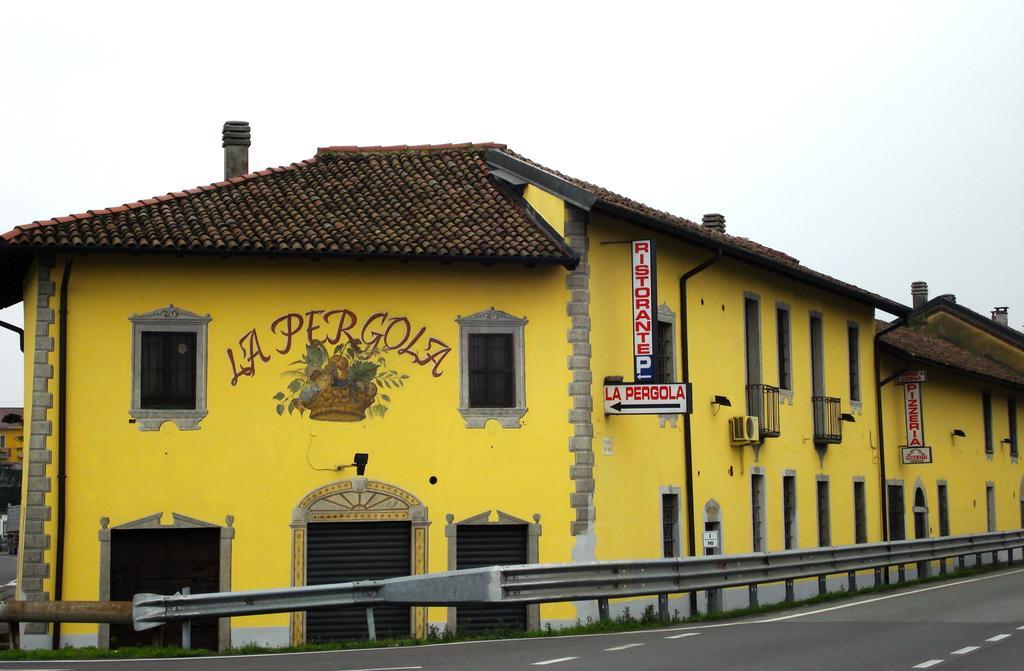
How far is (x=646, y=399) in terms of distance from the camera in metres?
21.9

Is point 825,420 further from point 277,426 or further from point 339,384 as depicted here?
point 277,426

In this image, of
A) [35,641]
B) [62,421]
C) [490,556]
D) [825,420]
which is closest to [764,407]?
[825,420]

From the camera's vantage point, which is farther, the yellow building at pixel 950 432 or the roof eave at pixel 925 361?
the yellow building at pixel 950 432

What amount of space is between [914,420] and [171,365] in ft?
67.0

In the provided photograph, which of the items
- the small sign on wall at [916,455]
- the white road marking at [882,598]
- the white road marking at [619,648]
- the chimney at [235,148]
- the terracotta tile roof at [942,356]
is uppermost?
the chimney at [235,148]

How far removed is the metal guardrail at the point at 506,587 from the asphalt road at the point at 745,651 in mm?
806

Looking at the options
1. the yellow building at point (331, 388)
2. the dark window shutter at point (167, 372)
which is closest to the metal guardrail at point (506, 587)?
the yellow building at point (331, 388)

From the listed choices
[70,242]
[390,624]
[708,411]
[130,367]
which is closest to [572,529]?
[390,624]

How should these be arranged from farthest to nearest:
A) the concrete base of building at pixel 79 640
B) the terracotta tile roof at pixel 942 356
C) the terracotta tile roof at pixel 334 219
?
the terracotta tile roof at pixel 942 356 → the terracotta tile roof at pixel 334 219 → the concrete base of building at pixel 79 640

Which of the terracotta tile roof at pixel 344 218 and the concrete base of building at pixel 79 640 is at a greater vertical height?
the terracotta tile roof at pixel 344 218

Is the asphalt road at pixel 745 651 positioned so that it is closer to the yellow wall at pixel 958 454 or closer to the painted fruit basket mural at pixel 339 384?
the painted fruit basket mural at pixel 339 384

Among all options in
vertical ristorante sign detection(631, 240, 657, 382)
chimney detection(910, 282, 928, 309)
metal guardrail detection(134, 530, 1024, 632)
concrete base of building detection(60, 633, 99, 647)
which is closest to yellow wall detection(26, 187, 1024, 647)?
concrete base of building detection(60, 633, 99, 647)

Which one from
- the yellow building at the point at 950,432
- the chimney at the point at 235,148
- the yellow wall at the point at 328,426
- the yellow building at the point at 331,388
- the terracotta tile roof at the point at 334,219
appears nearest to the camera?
the terracotta tile roof at the point at 334,219

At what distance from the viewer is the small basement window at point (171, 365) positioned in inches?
816
